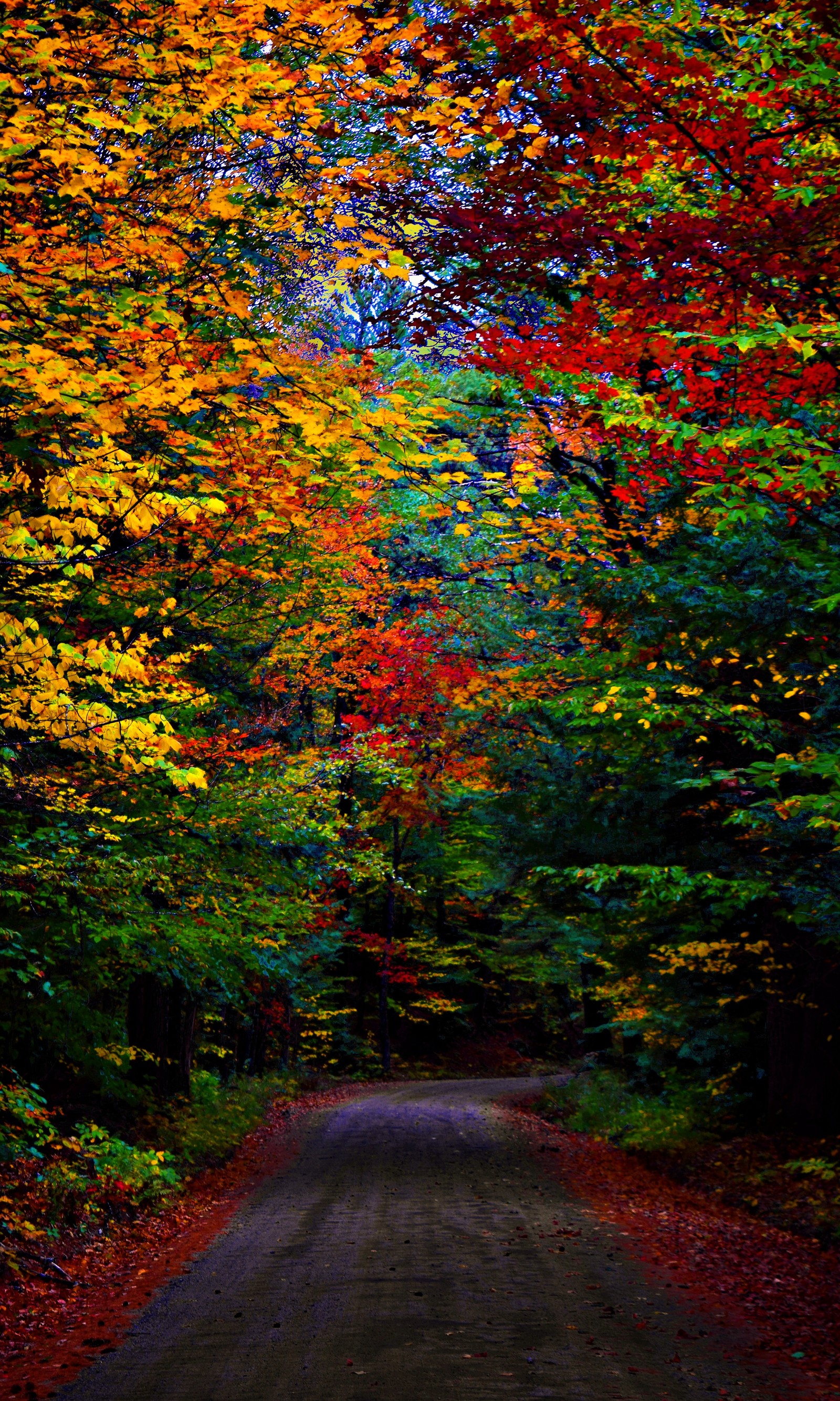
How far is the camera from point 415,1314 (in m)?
7.56

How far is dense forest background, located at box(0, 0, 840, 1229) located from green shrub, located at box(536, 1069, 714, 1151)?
0.15m

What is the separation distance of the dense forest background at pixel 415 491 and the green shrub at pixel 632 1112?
0.49ft

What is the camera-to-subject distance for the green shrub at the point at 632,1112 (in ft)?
52.4

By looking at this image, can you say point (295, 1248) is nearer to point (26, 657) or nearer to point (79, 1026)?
point (79, 1026)

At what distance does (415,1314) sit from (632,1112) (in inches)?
485

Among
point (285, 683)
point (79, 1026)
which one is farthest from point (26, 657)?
point (285, 683)

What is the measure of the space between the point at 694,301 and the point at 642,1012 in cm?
1533

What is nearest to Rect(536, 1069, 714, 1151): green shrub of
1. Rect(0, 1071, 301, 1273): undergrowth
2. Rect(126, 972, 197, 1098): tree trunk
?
Rect(0, 1071, 301, 1273): undergrowth

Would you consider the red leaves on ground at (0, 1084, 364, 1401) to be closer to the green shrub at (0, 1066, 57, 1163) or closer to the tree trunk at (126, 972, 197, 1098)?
the green shrub at (0, 1066, 57, 1163)

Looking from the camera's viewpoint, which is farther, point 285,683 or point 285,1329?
point 285,683

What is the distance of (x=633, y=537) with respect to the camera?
1283 cm

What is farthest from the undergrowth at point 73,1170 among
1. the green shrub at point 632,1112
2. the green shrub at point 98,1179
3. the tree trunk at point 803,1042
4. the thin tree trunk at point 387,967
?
the thin tree trunk at point 387,967

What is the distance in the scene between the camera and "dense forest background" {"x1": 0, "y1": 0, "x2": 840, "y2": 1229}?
591 centimetres

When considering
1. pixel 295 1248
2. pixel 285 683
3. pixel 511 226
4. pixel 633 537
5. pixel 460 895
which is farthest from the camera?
pixel 460 895
